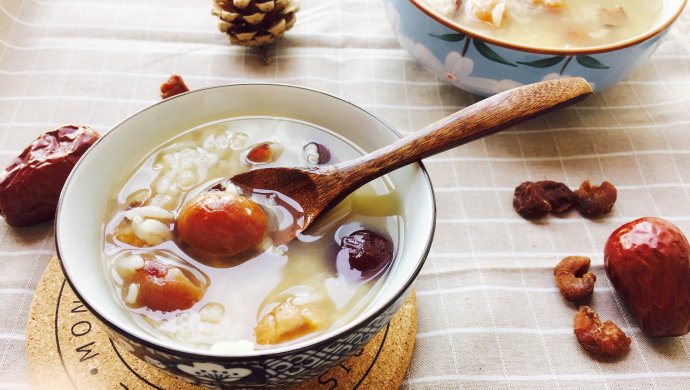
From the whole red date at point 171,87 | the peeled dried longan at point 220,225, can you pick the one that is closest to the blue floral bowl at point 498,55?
the whole red date at point 171,87

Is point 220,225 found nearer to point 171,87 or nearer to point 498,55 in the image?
point 171,87

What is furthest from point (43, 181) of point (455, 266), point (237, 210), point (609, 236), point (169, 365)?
point (609, 236)

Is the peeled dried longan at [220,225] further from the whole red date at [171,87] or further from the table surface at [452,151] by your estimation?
the whole red date at [171,87]

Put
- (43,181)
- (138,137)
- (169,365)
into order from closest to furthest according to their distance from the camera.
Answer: (169,365)
(138,137)
(43,181)

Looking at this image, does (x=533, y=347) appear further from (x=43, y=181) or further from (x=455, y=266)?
(x=43, y=181)

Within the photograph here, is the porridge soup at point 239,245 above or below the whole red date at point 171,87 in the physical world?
above

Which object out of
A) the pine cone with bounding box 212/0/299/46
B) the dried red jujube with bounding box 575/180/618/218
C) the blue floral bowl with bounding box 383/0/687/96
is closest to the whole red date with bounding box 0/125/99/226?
the pine cone with bounding box 212/0/299/46
